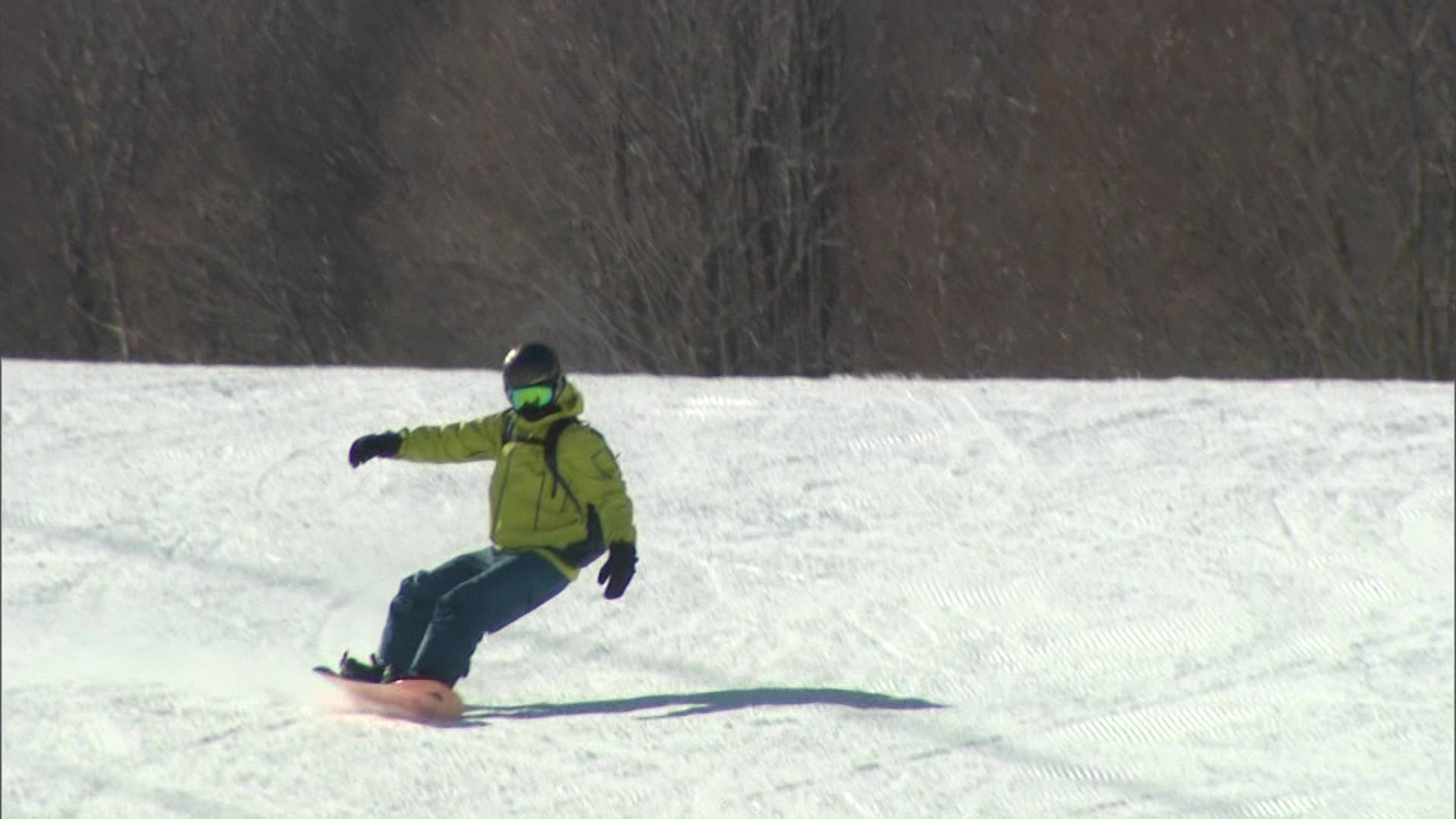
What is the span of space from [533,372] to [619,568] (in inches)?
20.6

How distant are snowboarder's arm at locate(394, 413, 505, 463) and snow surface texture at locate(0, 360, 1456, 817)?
0.66 m

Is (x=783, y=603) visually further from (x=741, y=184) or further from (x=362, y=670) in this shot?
(x=741, y=184)

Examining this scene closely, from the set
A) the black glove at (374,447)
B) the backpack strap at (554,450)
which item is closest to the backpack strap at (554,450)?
the backpack strap at (554,450)

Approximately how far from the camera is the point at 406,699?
5.29 metres

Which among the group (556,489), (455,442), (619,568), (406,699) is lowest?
(406,699)

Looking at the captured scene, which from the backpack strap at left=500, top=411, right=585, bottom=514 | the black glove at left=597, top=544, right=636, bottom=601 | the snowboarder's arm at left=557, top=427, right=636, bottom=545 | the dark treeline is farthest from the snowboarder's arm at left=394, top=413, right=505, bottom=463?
the dark treeline

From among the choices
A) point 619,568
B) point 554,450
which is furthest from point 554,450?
point 619,568

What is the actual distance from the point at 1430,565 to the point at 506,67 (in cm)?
1374

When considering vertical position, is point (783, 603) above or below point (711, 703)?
below

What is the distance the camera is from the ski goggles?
5.30 m

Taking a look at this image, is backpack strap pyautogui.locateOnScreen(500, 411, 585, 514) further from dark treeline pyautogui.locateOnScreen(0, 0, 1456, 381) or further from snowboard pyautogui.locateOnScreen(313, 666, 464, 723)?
dark treeline pyautogui.locateOnScreen(0, 0, 1456, 381)

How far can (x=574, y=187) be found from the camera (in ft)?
62.2

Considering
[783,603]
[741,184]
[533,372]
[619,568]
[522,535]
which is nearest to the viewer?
[619,568]

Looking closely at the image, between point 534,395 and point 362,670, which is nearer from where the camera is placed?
point 534,395
